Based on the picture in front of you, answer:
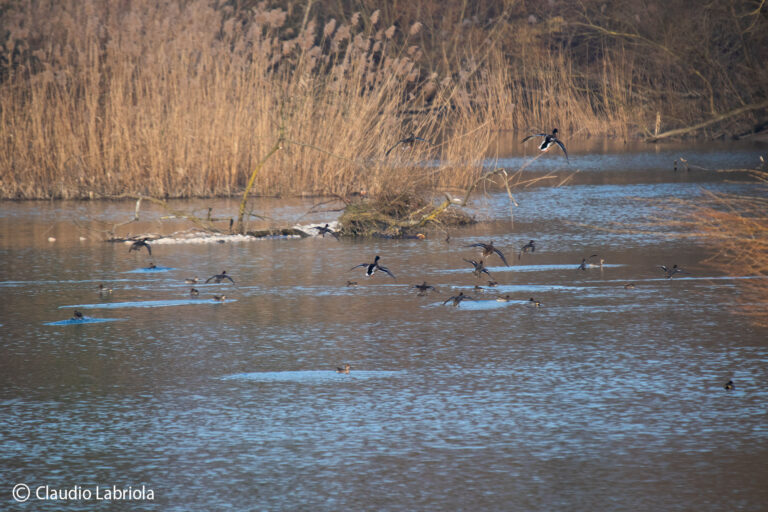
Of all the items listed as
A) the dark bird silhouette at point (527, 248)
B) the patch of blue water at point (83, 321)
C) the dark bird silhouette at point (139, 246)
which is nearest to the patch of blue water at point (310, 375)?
the patch of blue water at point (83, 321)

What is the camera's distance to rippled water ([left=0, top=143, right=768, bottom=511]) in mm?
3785

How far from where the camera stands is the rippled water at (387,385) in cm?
379

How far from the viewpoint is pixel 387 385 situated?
5.06m

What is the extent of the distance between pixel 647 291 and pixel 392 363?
8.13 ft

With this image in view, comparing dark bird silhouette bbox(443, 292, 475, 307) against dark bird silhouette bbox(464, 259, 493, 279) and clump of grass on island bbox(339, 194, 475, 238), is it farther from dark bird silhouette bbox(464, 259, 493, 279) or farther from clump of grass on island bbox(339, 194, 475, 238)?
clump of grass on island bbox(339, 194, 475, 238)

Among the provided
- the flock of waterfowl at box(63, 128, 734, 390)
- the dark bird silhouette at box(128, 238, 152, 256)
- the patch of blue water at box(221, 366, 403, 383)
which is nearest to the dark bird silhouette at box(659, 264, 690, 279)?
the flock of waterfowl at box(63, 128, 734, 390)

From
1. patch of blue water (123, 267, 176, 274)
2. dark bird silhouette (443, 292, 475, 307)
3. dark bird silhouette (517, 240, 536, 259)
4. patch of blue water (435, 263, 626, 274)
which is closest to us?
dark bird silhouette (443, 292, 475, 307)

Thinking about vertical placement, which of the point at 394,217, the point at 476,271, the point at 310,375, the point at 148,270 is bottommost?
the point at 310,375

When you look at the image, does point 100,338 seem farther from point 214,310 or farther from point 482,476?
point 482,476

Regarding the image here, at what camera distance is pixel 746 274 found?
26.0 ft

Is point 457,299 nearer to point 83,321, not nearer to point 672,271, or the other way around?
point 672,271

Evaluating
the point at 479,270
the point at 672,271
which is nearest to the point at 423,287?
the point at 479,270

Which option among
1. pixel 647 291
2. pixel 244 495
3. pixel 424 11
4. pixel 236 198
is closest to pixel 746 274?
pixel 647 291

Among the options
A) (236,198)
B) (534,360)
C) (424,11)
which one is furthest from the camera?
(424,11)
